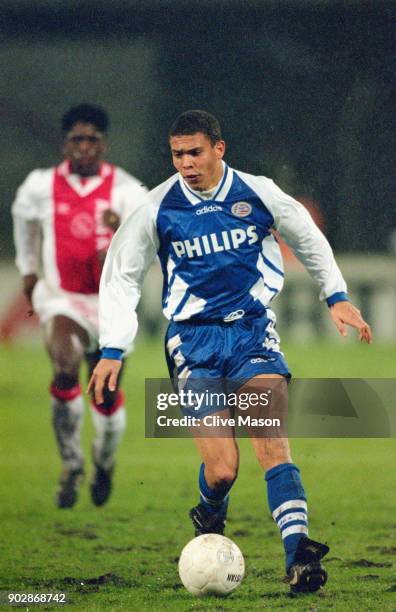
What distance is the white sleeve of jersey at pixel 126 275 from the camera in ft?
14.5

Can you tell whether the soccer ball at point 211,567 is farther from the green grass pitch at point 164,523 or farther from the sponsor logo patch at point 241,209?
the sponsor logo patch at point 241,209

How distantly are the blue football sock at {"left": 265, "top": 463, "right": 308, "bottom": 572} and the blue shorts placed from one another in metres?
0.40

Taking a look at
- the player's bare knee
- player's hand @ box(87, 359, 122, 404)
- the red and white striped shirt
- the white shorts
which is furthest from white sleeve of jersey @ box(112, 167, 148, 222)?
the player's bare knee

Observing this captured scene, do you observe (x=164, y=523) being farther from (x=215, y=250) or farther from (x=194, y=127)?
(x=194, y=127)

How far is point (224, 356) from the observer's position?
443cm

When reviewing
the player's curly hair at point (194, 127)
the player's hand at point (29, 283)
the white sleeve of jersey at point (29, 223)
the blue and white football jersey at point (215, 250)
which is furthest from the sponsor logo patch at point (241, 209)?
the player's hand at point (29, 283)

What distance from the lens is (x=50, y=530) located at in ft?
18.4

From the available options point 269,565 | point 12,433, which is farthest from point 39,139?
point 269,565

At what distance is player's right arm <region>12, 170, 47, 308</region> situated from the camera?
607cm

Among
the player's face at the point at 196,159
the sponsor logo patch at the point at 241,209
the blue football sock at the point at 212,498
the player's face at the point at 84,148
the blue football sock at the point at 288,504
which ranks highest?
the player's face at the point at 84,148

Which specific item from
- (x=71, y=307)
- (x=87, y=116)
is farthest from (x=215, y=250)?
(x=71, y=307)

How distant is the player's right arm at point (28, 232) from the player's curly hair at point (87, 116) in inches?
18.3

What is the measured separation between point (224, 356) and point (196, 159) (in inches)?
32.9

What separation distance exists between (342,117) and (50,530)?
2609mm
